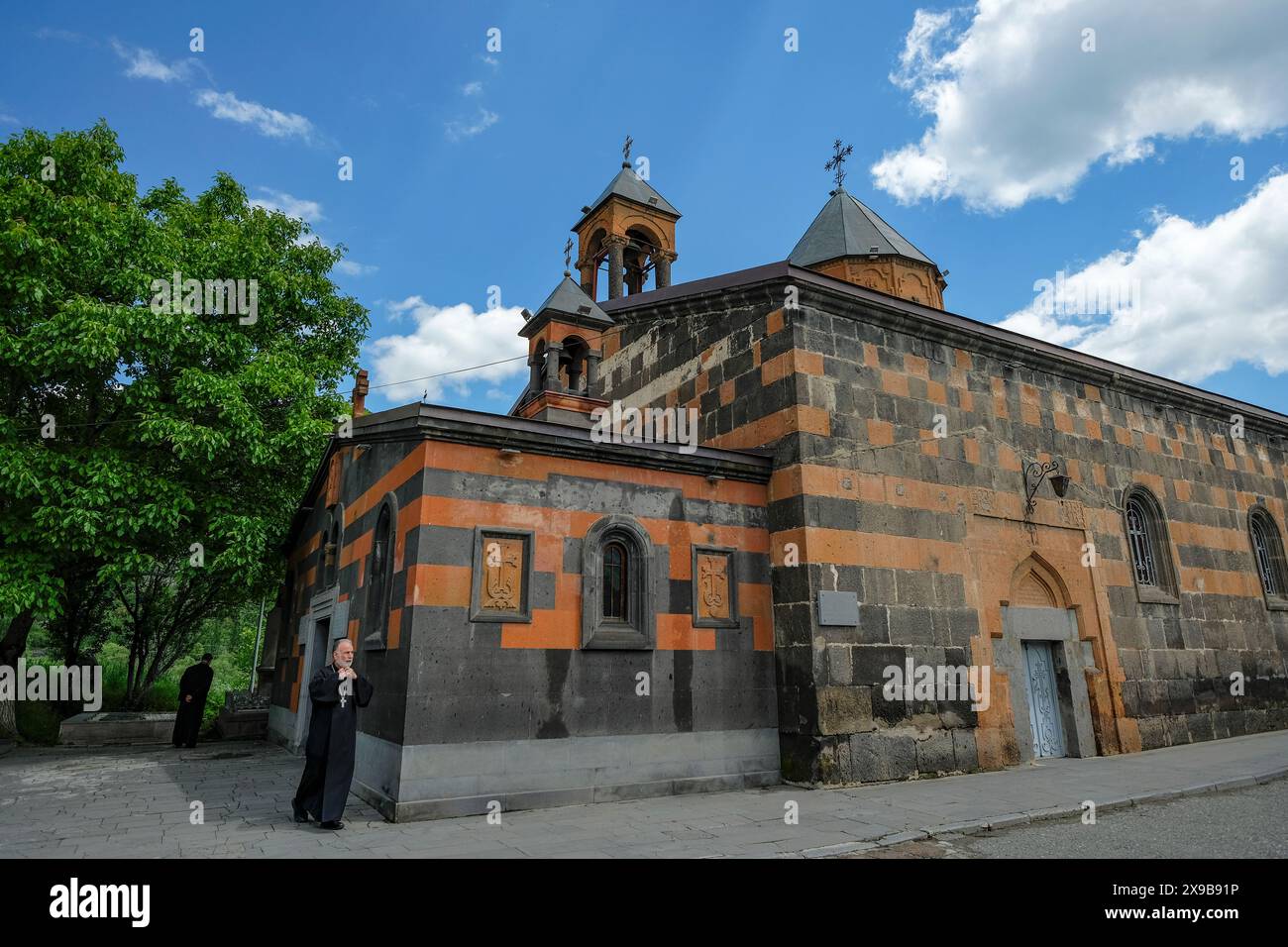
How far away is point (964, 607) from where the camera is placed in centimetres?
1113

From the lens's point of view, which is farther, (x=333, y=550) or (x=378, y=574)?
(x=333, y=550)

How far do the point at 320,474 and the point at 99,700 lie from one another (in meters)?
11.8

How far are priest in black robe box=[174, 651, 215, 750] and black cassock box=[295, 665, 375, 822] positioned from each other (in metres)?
9.42

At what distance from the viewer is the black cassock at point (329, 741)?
23.5 ft

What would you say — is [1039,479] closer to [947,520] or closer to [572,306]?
[947,520]

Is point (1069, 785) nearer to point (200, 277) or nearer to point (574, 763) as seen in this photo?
point (574, 763)

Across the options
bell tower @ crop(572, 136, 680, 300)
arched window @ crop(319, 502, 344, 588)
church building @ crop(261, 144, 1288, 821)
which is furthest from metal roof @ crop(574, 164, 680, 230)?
arched window @ crop(319, 502, 344, 588)

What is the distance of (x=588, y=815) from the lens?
7.88 m

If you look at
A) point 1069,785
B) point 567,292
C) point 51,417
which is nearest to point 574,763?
point 1069,785

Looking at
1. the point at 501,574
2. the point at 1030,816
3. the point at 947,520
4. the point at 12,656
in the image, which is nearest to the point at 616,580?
the point at 501,574

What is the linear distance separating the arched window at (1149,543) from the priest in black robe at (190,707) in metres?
18.3

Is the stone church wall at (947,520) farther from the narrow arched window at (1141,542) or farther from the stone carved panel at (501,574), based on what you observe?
the stone carved panel at (501,574)

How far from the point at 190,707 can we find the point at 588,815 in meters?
11.3
